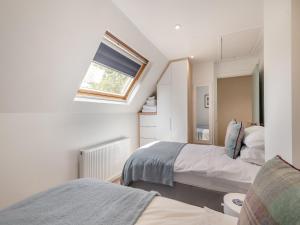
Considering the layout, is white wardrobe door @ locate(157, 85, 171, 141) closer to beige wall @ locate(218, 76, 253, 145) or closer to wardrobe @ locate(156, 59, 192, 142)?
wardrobe @ locate(156, 59, 192, 142)

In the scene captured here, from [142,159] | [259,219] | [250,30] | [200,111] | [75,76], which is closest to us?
[259,219]

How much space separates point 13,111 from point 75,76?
0.67 metres

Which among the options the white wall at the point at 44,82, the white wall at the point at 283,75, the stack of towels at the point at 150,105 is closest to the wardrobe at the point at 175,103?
the stack of towels at the point at 150,105

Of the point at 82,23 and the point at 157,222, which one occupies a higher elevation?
the point at 82,23

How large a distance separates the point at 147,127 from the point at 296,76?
112 inches

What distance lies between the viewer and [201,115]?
376cm

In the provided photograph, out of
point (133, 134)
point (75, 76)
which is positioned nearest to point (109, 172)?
point (133, 134)

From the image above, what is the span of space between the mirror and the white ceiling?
1.22 metres

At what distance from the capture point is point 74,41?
62.3 inches

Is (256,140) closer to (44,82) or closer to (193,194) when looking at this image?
(193,194)

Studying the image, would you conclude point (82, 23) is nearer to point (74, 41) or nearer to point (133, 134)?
point (74, 41)

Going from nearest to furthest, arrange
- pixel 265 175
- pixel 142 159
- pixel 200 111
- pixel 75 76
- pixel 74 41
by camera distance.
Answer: pixel 265 175
pixel 74 41
pixel 75 76
pixel 142 159
pixel 200 111

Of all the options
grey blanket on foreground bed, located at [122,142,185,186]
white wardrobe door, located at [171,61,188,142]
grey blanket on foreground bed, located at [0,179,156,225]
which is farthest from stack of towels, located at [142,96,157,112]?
grey blanket on foreground bed, located at [0,179,156,225]

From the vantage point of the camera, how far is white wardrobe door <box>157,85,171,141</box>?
11.0 feet
